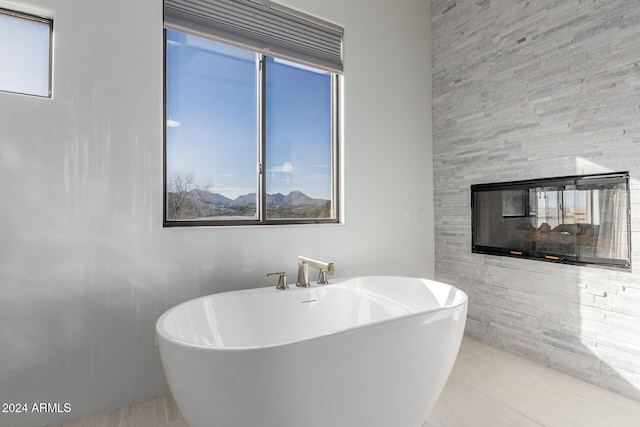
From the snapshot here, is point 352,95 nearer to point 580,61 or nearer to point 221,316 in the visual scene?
point 580,61

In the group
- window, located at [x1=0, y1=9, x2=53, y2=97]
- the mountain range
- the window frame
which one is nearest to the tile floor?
the window frame

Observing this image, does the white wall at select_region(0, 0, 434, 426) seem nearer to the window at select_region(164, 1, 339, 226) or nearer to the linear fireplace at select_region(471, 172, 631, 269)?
the window at select_region(164, 1, 339, 226)

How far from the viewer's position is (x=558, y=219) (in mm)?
2246

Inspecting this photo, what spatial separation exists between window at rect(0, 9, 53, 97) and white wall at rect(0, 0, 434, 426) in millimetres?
73

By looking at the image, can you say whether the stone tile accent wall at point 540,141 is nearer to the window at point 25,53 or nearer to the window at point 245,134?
the window at point 245,134

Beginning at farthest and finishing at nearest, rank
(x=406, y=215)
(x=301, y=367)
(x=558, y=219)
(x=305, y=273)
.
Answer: (x=406, y=215) < (x=558, y=219) < (x=305, y=273) < (x=301, y=367)

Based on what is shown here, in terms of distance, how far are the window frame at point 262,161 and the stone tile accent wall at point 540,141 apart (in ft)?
3.15

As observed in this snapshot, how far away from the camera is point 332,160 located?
264 centimetres

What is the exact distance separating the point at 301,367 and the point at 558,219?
194 cm

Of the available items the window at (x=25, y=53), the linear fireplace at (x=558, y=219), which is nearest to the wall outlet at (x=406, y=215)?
the linear fireplace at (x=558, y=219)

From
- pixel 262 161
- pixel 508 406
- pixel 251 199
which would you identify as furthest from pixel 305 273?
pixel 508 406

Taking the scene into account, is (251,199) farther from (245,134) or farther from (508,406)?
(508,406)

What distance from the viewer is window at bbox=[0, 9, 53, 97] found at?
1.66 metres

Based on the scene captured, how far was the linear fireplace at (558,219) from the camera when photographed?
6.44ft
